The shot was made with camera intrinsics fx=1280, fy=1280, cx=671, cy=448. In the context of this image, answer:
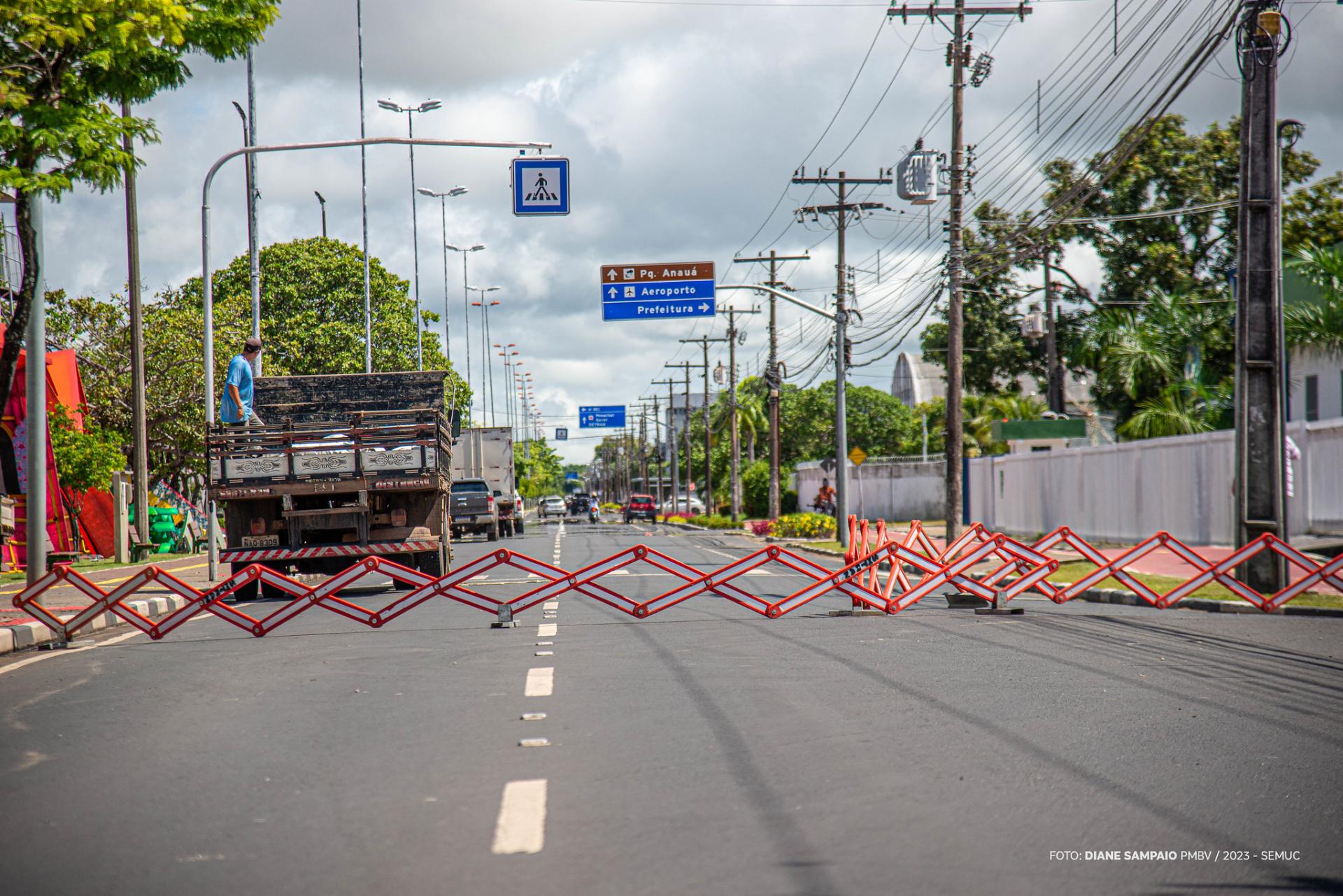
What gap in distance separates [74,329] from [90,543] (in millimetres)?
9316

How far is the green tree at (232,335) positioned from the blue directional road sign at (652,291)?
10.2 m

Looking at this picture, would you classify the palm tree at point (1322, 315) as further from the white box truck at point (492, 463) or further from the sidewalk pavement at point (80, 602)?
the white box truck at point (492, 463)

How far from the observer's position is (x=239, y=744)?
21.7ft

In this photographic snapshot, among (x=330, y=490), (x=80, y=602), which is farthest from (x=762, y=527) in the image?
(x=80, y=602)

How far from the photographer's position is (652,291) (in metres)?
30.7

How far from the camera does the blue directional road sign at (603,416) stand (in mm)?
92125

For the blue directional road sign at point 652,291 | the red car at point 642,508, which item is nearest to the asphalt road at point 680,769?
the blue directional road sign at point 652,291

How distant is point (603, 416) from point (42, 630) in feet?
264

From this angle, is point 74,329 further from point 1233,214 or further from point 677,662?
point 1233,214

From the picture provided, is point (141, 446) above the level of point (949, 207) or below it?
below

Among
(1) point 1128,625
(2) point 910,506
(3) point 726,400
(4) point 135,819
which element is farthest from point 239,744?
(3) point 726,400

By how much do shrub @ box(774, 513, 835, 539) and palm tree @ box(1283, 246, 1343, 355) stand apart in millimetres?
17832

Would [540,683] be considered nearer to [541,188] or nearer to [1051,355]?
[541,188]

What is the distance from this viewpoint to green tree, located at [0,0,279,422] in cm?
1036
